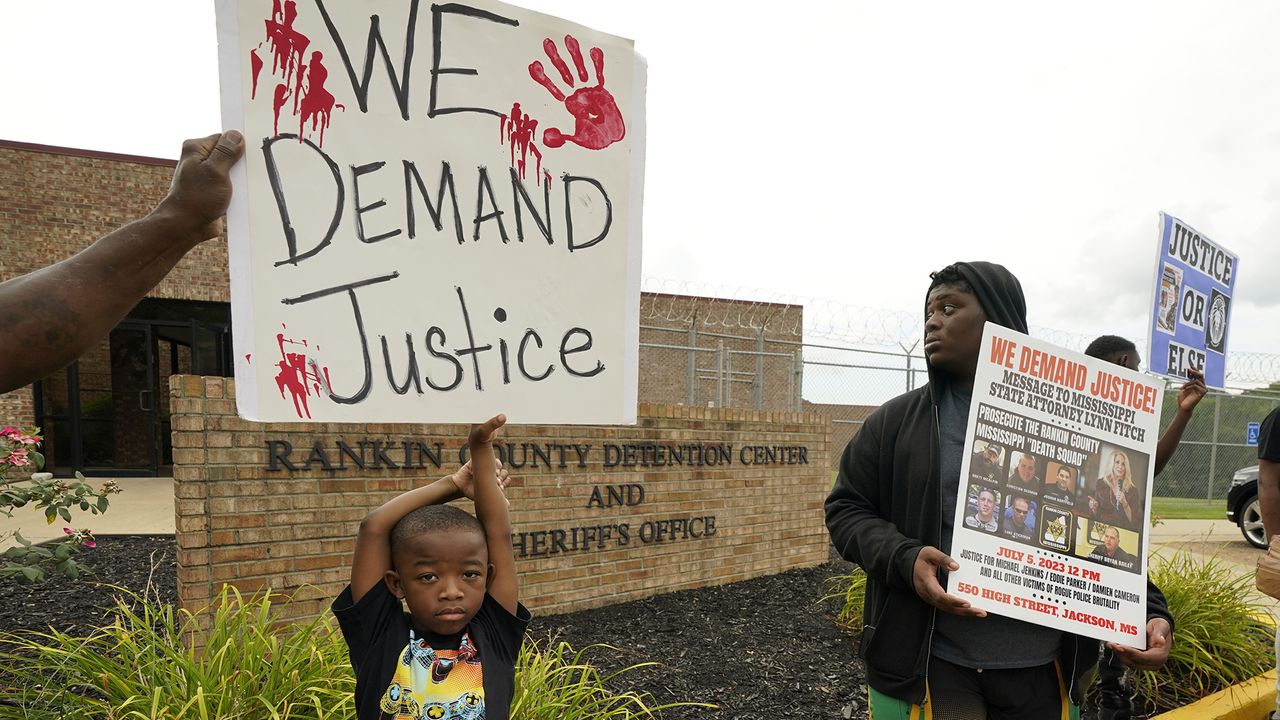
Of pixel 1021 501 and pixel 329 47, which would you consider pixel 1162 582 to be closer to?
pixel 1021 501

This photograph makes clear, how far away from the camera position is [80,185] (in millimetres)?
11141

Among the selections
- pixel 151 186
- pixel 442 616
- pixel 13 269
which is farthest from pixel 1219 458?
pixel 13 269

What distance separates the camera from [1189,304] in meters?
3.76

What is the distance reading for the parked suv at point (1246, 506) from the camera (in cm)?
850

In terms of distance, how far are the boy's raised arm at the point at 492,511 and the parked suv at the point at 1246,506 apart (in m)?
10.1

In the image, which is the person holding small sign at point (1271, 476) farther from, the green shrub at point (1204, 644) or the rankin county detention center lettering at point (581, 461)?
the rankin county detention center lettering at point (581, 461)

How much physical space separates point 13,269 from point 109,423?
2.81 metres

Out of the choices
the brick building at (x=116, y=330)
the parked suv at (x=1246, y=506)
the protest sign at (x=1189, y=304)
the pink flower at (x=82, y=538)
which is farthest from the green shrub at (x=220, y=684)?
the parked suv at (x=1246, y=506)

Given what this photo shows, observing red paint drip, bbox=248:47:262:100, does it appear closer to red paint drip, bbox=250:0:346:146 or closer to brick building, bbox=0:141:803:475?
red paint drip, bbox=250:0:346:146

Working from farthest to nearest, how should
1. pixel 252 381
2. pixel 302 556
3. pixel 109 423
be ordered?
pixel 109 423
pixel 302 556
pixel 252 381

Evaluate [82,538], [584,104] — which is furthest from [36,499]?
[584,104]

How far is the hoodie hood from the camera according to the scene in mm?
1825

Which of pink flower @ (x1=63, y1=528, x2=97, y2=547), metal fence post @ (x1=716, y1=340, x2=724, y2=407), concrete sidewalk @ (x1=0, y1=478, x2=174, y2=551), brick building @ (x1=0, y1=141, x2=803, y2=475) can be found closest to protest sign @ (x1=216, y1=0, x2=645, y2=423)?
pink flower @ (x1=63, y1=528, x2=97, y2=547)

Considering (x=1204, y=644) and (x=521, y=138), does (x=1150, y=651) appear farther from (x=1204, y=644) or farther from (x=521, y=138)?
(x=1204, y=644)
